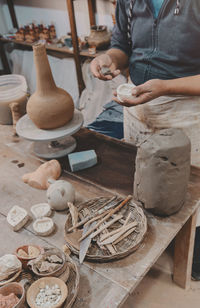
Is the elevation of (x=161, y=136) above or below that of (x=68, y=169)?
above

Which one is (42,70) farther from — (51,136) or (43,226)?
(43,226)

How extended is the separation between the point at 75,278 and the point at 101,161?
0.77 meters

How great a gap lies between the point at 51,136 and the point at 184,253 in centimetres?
103

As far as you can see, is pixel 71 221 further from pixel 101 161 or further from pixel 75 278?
pixel 101 161

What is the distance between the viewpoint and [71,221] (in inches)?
51.7

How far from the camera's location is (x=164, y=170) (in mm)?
1192

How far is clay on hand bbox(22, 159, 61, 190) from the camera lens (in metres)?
1.56

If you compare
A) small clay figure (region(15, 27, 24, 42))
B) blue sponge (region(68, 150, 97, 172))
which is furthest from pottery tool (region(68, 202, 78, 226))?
small clay figure (region(15, 27, 24, 42))

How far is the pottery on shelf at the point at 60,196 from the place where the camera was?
1.38 m

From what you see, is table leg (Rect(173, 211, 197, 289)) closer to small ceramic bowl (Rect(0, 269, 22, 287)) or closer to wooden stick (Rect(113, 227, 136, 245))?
wooden stick (Rect(113, 227, 136, 245))

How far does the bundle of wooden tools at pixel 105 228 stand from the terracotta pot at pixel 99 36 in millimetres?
2425

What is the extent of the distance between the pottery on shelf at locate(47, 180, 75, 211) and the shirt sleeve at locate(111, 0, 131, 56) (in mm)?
1021

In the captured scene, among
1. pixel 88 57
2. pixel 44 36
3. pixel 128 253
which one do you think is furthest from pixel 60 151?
pixel 44 36

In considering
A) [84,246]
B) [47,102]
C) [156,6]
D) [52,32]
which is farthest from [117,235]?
[52,32]
